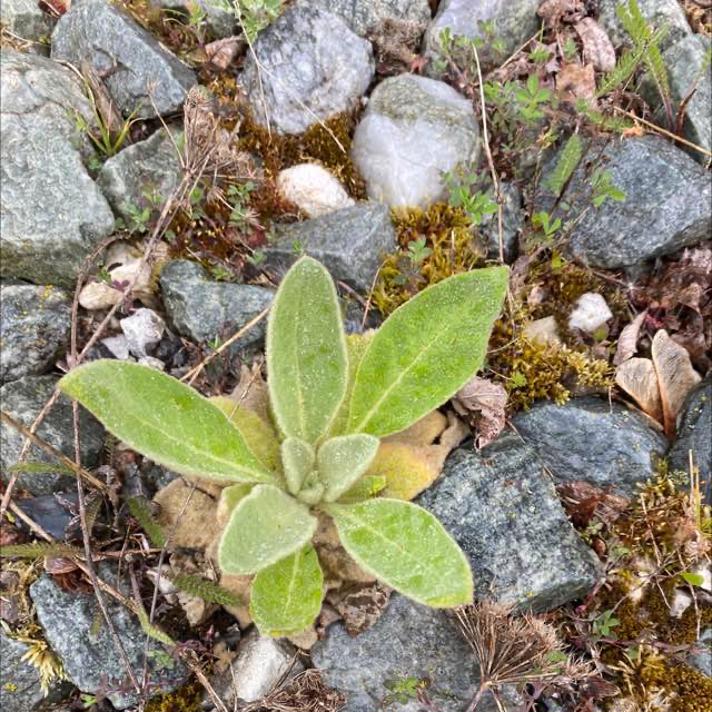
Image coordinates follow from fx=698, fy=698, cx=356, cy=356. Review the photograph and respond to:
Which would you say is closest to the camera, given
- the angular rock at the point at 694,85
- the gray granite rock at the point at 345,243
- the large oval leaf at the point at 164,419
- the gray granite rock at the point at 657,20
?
the large oval leaf at the point at 164,419

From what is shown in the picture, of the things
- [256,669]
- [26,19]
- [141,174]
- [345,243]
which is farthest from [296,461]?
[26,19]

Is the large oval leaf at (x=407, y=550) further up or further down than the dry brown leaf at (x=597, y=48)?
further down

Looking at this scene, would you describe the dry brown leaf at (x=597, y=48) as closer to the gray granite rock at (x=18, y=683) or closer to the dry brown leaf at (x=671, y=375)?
the dry brown leaf at (x=671, y=375)

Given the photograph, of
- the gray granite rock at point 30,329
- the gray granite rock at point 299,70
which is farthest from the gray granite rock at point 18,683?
the gray granite rock at point 299,70

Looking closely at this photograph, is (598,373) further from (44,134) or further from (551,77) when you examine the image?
(44,134)

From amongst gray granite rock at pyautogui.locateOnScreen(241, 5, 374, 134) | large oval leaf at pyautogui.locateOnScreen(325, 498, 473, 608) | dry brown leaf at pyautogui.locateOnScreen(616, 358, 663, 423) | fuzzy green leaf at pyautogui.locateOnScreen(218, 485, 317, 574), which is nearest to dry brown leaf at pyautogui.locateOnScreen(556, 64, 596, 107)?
gray granite rock at pyautogui.locateOnScreen(241, 5, 374, 134)

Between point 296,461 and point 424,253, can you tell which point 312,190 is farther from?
point 296,461
